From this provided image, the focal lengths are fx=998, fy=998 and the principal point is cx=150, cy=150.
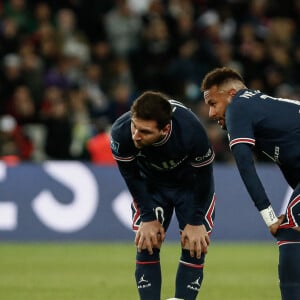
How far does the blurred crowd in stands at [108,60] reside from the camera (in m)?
16.0

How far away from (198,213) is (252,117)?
1.02 metres

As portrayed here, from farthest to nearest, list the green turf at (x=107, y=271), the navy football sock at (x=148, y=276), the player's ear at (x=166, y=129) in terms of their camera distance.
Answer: the green turf at (x=107, y=271) → the navy football sock at (x=148, y=276) → the player's ear at (x=166, y=129)

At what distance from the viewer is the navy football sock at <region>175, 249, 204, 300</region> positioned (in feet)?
25.3

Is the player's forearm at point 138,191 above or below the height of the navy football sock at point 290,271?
above

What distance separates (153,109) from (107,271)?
4710 millimetres

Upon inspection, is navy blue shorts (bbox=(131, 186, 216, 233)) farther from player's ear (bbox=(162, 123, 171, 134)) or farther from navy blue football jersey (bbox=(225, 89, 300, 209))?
navy blue football jersey (bbox=(225, 89, 300, 209))

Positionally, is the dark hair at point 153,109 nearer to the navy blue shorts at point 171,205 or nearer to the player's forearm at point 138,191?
the player's forearm at point 138,191

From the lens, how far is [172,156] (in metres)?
7.63

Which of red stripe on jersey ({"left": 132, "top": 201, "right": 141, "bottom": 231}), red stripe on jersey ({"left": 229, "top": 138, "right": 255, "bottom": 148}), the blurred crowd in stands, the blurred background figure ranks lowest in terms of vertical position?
red stripe on jersey ({"left": 132, "top": 201, "right": 141, "bottom": 231})

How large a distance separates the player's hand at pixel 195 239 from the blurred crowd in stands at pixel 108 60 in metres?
8.12

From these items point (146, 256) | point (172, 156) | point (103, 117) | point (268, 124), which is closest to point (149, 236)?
point (146, 256)

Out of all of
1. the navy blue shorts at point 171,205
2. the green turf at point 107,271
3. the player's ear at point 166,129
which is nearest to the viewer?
the player's ear at point 166,129

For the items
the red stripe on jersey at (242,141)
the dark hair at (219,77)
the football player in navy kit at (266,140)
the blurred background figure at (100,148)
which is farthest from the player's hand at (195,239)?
the blurred background figure at (100,148)

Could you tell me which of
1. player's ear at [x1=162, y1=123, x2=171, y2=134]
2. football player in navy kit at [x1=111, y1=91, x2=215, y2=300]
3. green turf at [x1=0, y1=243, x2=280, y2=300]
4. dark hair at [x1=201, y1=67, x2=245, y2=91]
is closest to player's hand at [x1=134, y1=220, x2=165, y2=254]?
football player in navy kit at [x1=111, y1=91, x2=215, y2=300]
